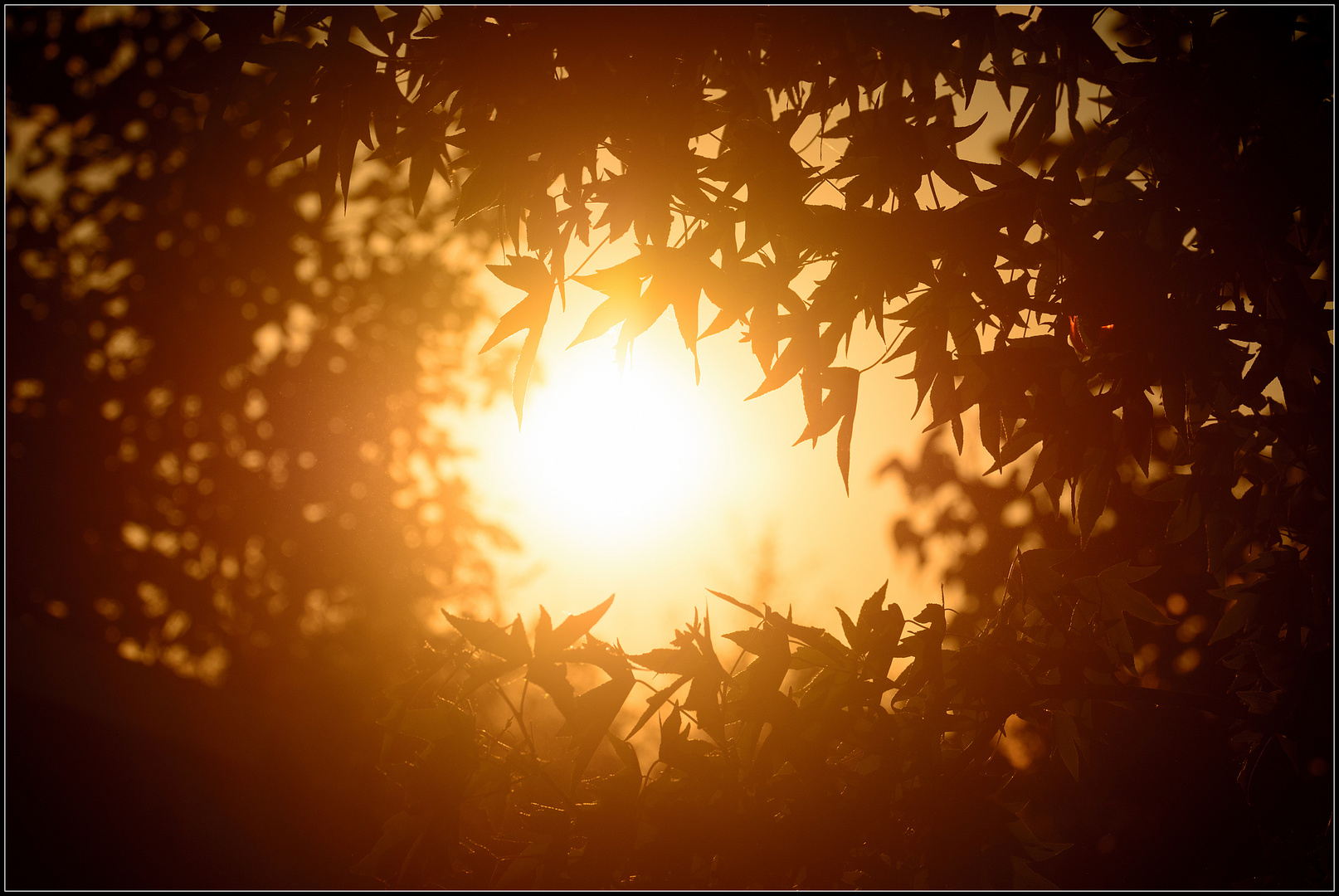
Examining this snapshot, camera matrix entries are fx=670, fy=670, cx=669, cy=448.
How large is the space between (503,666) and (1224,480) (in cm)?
166

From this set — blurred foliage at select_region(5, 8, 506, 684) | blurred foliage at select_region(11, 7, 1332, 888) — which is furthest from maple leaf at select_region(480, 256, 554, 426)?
blurred foliage at select_region(5, 8, 506, 684)

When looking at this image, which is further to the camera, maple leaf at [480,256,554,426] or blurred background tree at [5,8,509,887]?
blurred background tree at [5,8,509,887]

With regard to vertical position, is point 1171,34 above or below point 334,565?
below

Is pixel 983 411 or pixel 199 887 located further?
pixel 199 887

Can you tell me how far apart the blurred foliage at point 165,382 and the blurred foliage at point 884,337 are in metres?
6.61

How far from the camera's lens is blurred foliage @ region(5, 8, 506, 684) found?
6902mm

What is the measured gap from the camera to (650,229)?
1.24 metres

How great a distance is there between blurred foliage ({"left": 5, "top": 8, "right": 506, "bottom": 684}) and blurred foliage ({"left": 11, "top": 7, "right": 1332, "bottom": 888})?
661 centimetres

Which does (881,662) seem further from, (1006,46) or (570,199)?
(1006,46)

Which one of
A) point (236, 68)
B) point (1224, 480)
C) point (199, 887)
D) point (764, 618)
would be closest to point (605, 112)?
point (236, 68)

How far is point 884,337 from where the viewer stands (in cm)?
141

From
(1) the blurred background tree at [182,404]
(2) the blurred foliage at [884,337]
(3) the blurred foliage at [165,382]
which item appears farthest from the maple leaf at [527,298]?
(3) the blurred foliage at [165,382]

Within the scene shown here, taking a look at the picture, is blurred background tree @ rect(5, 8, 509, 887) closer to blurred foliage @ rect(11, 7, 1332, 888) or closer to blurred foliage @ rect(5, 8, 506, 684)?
blurred foliage @ rect(5, 8, 506, 684)

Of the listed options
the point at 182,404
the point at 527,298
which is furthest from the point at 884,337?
the point at 182,404
